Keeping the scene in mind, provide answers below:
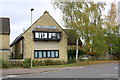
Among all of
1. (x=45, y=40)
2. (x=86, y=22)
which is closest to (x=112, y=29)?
(x=86, y=22)

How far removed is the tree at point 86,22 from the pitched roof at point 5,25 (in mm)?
9266

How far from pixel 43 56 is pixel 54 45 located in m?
2.78

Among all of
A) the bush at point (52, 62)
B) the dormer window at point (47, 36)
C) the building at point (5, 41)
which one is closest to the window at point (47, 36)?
the dormer window at point (47, 36)

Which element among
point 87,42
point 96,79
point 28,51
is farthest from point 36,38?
point 96,79

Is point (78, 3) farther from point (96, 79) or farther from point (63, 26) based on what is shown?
point (96, 79)

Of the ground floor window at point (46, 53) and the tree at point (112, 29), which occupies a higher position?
the tree at point (112, 29)

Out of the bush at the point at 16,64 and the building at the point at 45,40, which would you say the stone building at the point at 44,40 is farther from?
the bush at the point at 16,64

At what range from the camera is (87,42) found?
4188cm

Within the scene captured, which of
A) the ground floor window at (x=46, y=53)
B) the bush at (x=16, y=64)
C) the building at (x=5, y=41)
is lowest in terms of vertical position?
the bush at (x=16, y=64)

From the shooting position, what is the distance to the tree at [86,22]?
40.5m

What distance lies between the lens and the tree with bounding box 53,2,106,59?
4047cm

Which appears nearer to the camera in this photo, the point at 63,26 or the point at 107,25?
the point at 63,26

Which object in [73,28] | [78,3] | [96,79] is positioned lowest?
[96,79]

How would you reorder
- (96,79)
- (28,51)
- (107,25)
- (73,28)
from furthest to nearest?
(107,25) → (73,28) → (28,51) → (96,79)
